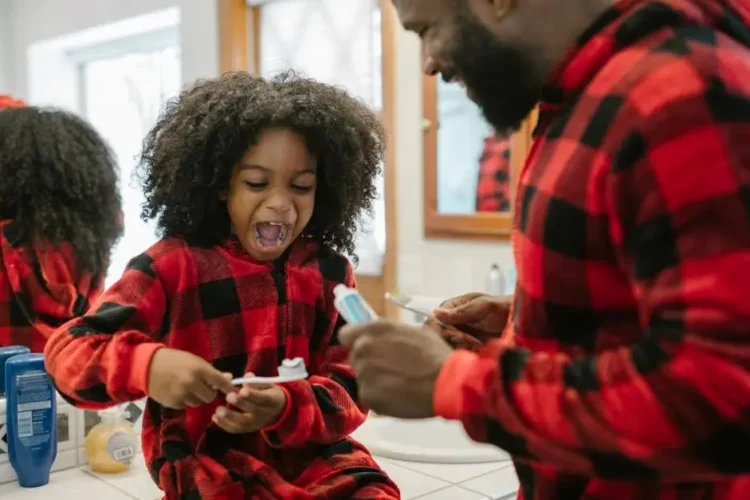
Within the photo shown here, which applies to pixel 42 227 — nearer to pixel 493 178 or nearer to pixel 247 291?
pixel 247 291

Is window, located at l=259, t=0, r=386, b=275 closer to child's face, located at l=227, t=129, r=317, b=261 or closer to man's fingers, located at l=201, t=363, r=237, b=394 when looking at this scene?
child's face, located at l=227, t=129, r=317, b=261

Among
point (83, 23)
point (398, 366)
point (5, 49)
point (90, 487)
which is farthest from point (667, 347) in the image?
point (5, 49)

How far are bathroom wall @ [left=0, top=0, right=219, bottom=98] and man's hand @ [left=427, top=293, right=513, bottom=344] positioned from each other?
191cm

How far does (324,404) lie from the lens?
1.07 metres

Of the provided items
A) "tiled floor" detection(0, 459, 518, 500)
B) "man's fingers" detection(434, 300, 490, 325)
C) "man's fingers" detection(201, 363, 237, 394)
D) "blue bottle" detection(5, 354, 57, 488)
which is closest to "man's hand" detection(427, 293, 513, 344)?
"man's fingers" detection(434, 300, 490, 325)

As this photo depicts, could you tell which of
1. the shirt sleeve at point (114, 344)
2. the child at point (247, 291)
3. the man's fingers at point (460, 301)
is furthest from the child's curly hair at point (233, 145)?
the man's fingers at point (460, 301)

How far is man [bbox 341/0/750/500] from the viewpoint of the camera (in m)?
0.53

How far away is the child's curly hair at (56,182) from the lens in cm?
157

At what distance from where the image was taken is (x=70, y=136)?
1.63m

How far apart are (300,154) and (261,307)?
22 cm

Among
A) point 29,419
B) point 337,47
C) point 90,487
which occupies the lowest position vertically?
point 90,487

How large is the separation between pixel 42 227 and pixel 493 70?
1.13m

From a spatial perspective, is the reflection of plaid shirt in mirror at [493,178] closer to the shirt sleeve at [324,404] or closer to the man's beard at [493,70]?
the shirt sleeve at [324,404]

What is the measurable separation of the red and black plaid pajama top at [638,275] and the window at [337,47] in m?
1.49
